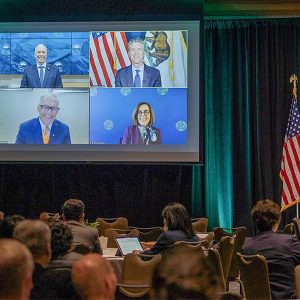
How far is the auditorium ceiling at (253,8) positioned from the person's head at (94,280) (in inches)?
337

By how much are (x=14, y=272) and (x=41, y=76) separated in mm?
7775

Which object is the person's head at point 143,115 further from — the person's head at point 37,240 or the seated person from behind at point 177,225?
the person's head at point 37,240

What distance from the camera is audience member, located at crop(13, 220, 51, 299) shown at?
11.3ft

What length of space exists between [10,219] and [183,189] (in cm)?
622

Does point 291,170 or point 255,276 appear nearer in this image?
point 255,276

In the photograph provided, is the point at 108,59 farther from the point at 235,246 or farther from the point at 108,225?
the point at 235,246

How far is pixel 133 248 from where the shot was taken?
18.2ft

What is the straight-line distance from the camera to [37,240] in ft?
11.3

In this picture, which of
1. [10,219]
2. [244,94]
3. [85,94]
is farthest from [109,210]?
[10,219]

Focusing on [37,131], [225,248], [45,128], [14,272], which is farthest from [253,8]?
[14,272]

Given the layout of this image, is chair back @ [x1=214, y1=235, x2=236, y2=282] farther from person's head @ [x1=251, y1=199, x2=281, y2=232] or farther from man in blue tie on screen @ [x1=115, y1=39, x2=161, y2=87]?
man in blue tie on screen @ [x1=115, y1=39, x2=161, y2=87]

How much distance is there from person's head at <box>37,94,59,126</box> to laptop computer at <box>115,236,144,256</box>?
4550 millimetres

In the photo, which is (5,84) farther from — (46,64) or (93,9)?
(93,9)

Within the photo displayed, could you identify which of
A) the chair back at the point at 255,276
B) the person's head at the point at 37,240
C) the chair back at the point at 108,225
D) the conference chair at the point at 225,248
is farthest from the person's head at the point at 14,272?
the chair back at the point at 108,225
